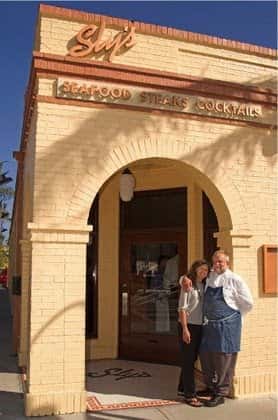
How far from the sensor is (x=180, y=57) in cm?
649

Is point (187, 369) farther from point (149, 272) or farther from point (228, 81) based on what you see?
point (228, 81)

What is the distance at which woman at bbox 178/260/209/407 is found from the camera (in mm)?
5871

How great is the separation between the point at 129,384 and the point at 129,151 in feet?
10.3

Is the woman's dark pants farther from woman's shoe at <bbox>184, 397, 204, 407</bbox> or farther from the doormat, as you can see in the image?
the doormat

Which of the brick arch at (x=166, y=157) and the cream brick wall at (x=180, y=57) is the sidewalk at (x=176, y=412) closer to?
the brick arch at (x=166, y=157)

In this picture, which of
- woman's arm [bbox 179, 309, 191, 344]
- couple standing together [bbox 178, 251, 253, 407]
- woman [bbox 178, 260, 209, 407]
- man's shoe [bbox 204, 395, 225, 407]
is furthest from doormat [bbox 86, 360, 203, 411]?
woman's arm [bbox 179, 309, 191, 344]

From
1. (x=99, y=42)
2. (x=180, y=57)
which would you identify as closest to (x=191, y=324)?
(x=180, y=57)

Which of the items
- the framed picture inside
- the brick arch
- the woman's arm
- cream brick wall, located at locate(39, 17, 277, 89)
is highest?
cream brick wall, located at locate(39, 17, 277, 89)

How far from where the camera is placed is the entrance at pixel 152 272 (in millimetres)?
8109

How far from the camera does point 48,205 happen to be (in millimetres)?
5699

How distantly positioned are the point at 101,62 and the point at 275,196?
2.87 m

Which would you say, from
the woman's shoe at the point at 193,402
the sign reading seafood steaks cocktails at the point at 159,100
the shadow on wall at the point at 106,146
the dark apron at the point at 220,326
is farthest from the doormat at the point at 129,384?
the sign reading seafood steaks cocktails at the point at 159,100

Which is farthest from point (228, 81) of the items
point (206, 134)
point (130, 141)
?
point (130, 141)

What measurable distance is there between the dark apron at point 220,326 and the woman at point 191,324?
155 millimetres
